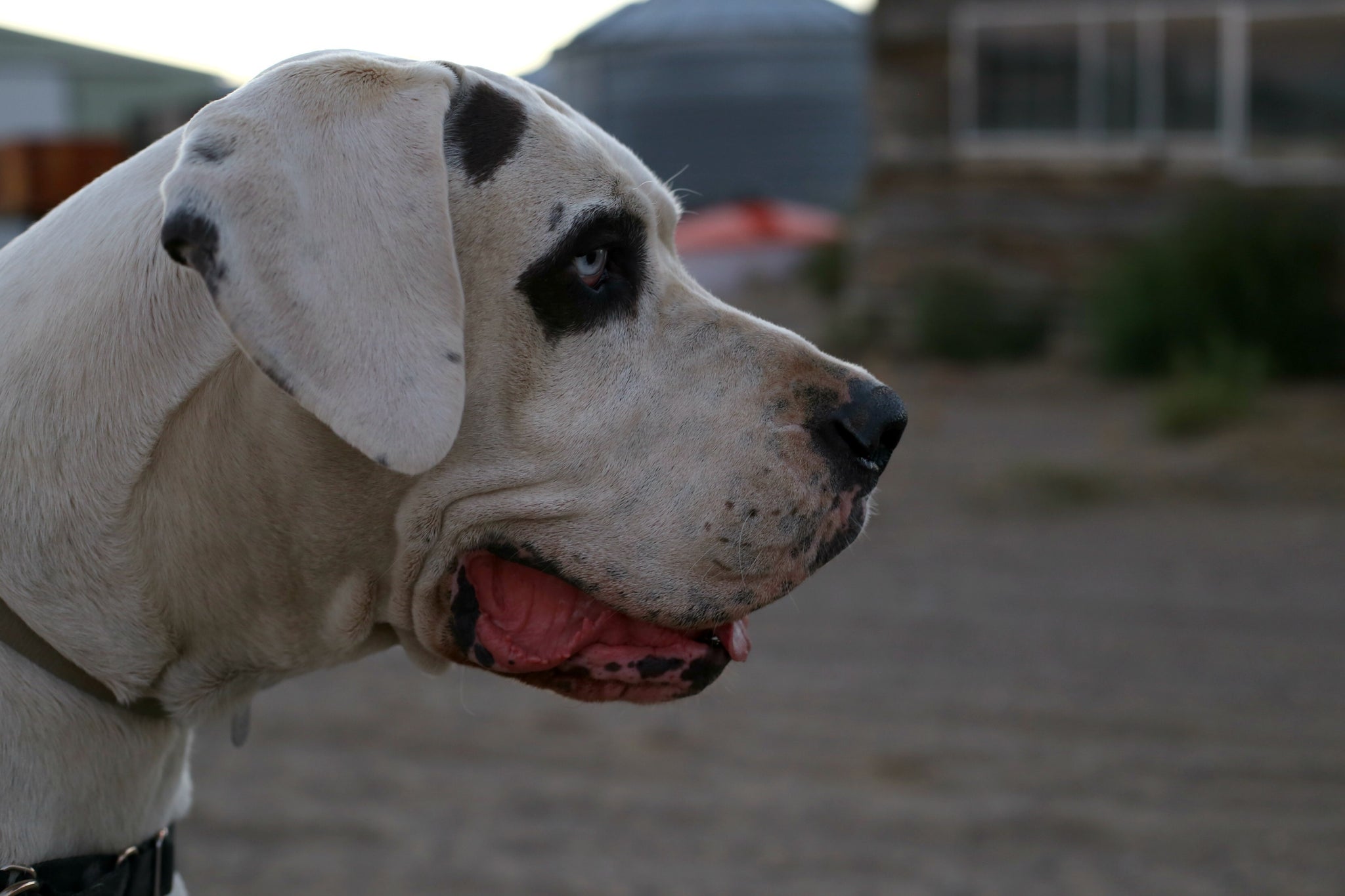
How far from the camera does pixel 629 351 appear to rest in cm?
203

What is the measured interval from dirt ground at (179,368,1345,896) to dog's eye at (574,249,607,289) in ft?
3.44

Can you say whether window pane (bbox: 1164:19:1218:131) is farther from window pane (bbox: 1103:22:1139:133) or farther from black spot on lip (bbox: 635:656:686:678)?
black spot on lip (bbox: 635:656:686:678)

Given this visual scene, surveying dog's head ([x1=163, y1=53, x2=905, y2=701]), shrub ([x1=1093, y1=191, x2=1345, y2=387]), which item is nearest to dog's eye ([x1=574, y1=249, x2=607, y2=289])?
dog's head ([x1=163, y1=53, x2=905, y2=701])

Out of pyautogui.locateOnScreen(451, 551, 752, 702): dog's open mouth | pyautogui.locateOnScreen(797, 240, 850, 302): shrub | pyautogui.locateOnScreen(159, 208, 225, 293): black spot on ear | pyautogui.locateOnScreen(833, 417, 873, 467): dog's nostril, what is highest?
pyautogui.locateOnScreen(159, 208, 225, 293): black spot on ear

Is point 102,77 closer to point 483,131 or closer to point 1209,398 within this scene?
point 1209,398

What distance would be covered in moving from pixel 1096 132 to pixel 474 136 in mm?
12904

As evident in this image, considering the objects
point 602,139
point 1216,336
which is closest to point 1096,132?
point 1216,336

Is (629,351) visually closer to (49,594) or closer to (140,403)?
(140,403)

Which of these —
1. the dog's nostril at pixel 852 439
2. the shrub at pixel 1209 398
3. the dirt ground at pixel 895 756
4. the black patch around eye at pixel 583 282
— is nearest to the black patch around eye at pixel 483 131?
the black patch around eye at pixel 583 282

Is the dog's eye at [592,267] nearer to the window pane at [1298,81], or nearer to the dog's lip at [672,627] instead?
the dog's lip at [672,627]

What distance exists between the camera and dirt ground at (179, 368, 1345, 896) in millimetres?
4215

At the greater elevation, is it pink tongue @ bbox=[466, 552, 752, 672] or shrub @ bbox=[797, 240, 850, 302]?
pink tongue @ bbox=[466, 552, 752, 672]

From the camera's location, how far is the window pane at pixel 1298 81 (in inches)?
504

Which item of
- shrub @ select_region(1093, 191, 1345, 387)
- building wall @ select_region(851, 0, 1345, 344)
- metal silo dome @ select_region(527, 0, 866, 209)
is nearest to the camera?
shrub @ select_region(1093, 191, 1345, 387)
